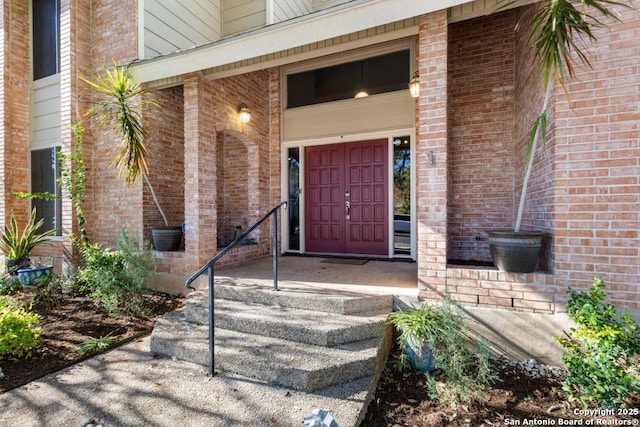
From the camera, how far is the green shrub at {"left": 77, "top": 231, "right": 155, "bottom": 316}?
3654mm

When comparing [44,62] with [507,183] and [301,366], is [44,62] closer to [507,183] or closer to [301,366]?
[301,366]

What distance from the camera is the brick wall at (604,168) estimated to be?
2.45 metres

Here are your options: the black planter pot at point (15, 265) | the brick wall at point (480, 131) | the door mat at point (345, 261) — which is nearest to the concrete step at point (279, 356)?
the door mat at point (345, 261)

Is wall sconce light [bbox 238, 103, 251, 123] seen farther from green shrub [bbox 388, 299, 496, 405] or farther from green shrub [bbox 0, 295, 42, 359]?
green shrub [bbox 388, 299, 496, 405]

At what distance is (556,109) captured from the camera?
8.59ft

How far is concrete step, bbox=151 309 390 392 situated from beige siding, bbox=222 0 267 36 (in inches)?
220

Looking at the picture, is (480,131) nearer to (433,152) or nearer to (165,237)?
(433,152)

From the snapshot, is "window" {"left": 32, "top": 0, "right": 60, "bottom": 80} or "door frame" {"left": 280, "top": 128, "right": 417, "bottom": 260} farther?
"window" {"left": 32, "top": 0, "right": 60, "bottom": 80}

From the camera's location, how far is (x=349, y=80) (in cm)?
532

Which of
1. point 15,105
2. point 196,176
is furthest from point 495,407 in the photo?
point 15,105

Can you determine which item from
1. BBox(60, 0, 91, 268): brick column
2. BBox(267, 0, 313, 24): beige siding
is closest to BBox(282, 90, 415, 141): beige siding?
BBox(267, 0, 313, 24): beige siding

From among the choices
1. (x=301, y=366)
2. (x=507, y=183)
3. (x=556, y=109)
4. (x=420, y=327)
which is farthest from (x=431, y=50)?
(x=301, y=366)

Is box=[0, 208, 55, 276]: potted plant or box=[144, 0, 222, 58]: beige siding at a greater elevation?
box=[144, 0, 222, 58]: beige siding

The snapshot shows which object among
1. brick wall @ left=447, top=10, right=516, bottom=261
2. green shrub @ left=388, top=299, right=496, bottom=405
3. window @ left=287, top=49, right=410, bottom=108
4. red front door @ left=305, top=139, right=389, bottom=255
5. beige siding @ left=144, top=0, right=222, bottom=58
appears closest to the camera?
green shrub @ left=388, top=299, right=496, bottom=405
